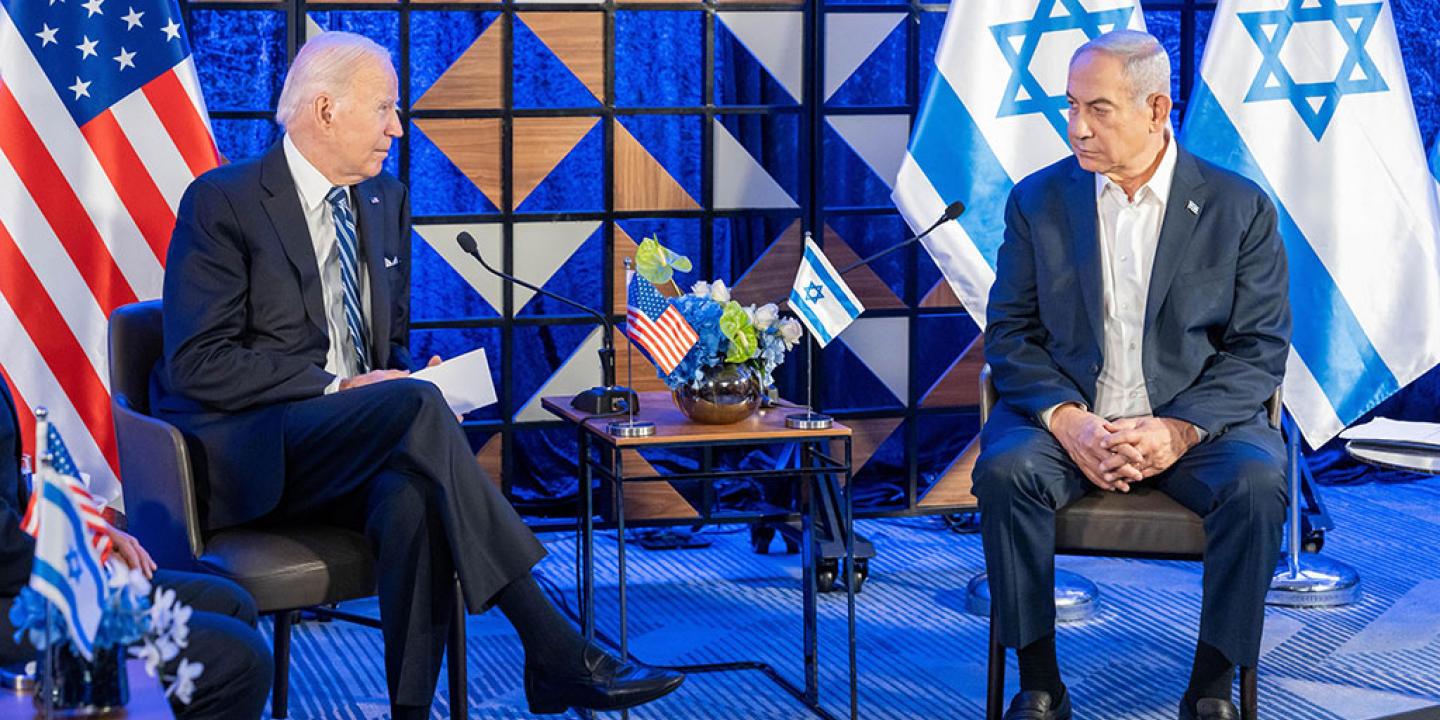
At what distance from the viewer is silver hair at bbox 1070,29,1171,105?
387 cm

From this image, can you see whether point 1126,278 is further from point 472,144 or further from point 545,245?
point 472,144

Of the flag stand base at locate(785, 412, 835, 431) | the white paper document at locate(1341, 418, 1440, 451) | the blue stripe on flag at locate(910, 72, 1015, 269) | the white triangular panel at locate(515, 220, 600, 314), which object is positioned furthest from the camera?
the white triangular panel at locate(515, 220, 600, 314)

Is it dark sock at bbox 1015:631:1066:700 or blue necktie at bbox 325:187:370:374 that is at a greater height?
blue necktie at bbox 325:187:370:374

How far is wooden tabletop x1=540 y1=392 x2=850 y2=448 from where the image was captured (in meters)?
3.68

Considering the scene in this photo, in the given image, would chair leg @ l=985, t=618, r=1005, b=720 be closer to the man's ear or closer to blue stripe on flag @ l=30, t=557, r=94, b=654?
the man's ear

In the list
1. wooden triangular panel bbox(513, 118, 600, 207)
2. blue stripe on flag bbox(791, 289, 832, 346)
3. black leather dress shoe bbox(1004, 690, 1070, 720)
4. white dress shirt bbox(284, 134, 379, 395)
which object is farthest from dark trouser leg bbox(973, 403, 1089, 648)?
wooden triangular panel bbox(513, 118, 600, 207)

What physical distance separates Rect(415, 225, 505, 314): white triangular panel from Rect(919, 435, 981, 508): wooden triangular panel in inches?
59.1

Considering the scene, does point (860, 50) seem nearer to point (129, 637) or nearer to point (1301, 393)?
point (1301, 393)

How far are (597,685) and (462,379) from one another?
26.4 inches

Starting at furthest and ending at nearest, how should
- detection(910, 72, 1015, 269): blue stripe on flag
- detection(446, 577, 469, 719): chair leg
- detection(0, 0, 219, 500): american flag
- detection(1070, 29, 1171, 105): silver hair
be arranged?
1. detection(910, 72, 1015, 269): blue stripe on flag
2. detection(0, 0, 219, 500): american flag
3. detection(1070, 29, 1171, 105): silver hair
4. detection(446, 577, 469, 719): chair leg

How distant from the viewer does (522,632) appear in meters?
3.41

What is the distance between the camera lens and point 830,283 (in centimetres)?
396

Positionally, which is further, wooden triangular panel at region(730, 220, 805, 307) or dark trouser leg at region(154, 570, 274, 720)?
wooden triangular panel at region(730, 220, 805, 307)

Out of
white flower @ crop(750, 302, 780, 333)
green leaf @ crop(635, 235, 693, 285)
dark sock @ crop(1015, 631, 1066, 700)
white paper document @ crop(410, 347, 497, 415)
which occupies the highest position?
green leaf @ crop(635, 235, 693, 285)
